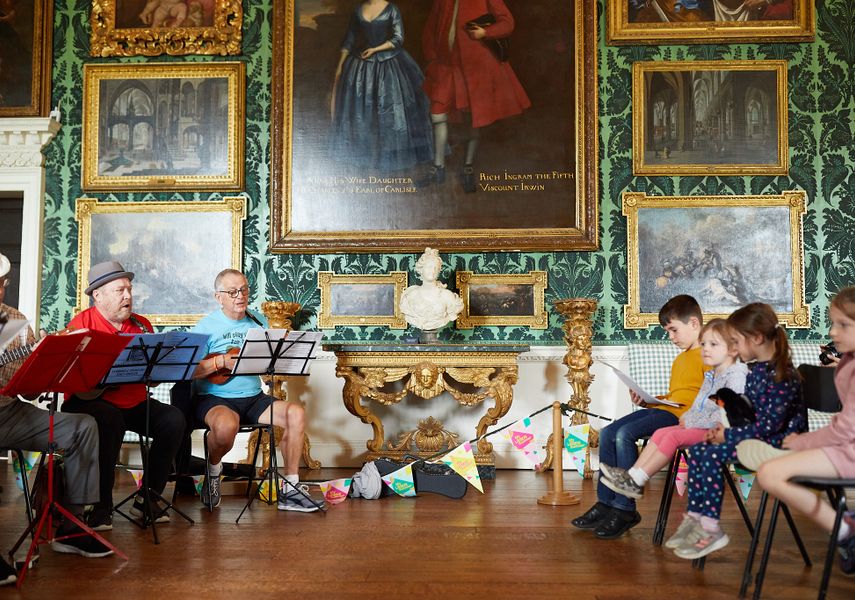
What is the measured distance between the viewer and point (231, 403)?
17.3 feet

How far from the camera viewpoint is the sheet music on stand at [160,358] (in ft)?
14.2

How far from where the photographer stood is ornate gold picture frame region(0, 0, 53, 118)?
7.35 metres

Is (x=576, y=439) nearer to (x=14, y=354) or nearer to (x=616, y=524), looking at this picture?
(x=616, y=524)

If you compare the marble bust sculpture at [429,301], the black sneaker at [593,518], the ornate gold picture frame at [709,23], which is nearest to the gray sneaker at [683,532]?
the black sneaker at [593,518]

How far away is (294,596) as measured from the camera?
312 centimetres

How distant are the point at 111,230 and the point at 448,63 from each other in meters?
3.07

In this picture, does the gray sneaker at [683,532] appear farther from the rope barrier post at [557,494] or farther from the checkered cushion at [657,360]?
the checkered cushion at [657,360]

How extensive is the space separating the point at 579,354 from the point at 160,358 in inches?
129

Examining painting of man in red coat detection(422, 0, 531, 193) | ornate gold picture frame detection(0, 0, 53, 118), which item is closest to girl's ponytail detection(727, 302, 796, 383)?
painting of man in red coat detection(422, 0, 531, 193)

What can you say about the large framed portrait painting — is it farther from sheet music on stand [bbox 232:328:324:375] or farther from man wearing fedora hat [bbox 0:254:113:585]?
man wearing fedora hat [bbox 0:254:113:585]

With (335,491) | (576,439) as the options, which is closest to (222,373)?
(335,491)

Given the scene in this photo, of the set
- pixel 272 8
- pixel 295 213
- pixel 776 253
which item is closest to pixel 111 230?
pixel 295 213

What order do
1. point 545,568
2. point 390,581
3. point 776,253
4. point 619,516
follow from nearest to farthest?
point 390,581, point 545,568, point 619,516, point 776,253

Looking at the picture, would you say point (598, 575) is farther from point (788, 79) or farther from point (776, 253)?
point (788, 79)
